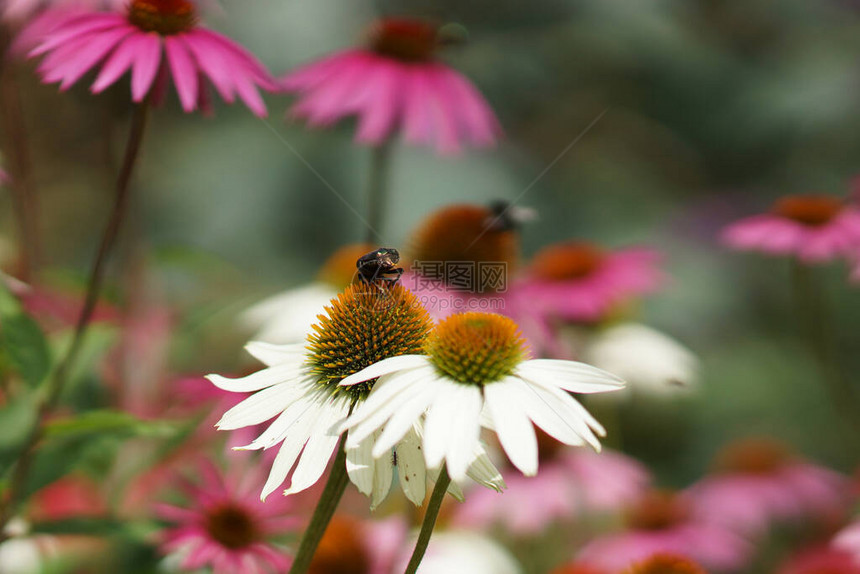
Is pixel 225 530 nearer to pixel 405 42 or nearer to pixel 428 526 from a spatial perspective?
pixel 428 526

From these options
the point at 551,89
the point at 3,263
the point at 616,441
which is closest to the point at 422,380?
the point at 3,263

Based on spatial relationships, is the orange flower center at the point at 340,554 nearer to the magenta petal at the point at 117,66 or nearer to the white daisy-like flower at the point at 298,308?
the white daisy-like flower at the point at 298,308

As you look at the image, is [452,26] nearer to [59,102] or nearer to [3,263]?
[3,263]

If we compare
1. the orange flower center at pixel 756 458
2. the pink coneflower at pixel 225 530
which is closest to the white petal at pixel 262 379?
the pink coneflower at pixel 225 530

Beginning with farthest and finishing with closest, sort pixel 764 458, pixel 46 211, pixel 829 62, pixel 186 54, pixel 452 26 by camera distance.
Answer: pixel 829 62
pixel 46 211
pixel 764 458
pixel 452 26
pixel 186 54

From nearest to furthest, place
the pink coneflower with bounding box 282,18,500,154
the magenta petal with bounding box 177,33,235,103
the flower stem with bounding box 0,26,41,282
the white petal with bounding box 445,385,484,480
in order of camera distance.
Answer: the white petal with bounding box 445,385,484,480 → the magenta petal with bounding box 177,33,235,103 → the flower stem with bounding box 0,26,41,282 → the pink coneflower with bounding box 282,18,500,154

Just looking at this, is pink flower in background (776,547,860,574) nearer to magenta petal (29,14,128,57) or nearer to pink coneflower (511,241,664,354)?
pink coneflower (511,241,664,354)

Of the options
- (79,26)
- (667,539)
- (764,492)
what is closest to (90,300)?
(79,26)

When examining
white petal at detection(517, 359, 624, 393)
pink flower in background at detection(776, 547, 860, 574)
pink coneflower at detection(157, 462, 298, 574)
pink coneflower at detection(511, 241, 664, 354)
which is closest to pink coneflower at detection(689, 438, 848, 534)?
pink flower in background at detection(776, 547, 860, 574)
